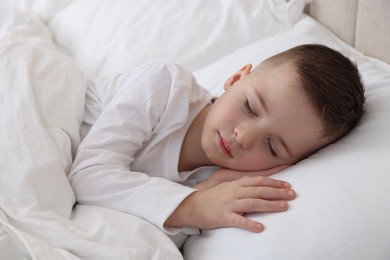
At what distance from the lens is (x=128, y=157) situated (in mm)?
949

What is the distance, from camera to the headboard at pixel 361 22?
3.69 ft

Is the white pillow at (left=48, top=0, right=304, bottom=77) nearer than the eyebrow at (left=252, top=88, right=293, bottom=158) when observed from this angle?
No

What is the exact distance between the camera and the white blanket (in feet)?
2.47

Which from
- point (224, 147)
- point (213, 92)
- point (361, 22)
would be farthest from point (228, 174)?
point (361, 22)

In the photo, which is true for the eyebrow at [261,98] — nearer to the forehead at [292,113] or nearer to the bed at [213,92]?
the forehead at [292,113]

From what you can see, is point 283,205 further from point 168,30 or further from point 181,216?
point 168,30

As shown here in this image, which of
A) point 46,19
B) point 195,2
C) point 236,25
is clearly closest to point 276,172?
point 236,25

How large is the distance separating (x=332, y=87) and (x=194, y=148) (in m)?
0.31

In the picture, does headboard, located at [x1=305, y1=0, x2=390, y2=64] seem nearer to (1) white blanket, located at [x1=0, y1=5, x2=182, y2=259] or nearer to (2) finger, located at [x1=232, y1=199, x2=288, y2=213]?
(2) finger, located at [x1=232, y1=199, x2=288, y2=213]

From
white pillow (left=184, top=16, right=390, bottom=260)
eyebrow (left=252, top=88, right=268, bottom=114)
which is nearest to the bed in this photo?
white pillow (left=184, top=16, right=390, bottom=260)

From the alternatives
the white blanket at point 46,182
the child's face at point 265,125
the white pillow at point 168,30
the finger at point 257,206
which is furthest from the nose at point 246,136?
the white pillow at point 168,30

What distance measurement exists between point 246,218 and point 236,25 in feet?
2.65

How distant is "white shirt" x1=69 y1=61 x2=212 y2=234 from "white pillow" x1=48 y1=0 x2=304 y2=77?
34 cm

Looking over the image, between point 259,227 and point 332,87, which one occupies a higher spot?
point 332,87
